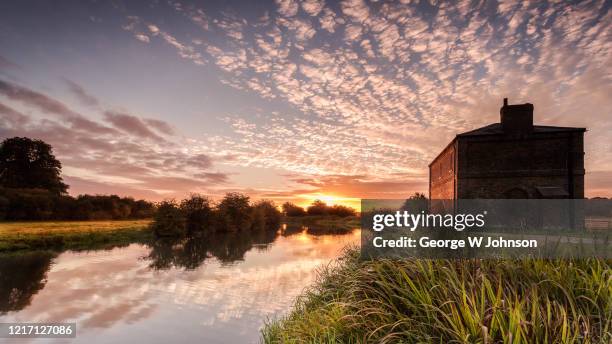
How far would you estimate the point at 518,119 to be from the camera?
86.4ft

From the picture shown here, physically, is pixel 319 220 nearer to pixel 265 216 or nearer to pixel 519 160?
pixel 265 216

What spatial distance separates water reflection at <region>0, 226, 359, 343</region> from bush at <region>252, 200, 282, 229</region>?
97.2 feet

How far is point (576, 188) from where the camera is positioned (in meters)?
24.5

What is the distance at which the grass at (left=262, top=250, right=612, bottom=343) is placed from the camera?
322 centimetres

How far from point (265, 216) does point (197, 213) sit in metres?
19.5

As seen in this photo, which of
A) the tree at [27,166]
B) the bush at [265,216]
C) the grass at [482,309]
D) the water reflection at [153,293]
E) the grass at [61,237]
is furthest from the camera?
the bush at [265,216]

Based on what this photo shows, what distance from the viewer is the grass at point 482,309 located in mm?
3225

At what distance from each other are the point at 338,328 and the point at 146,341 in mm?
7044

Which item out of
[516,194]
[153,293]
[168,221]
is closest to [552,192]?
[516,194]

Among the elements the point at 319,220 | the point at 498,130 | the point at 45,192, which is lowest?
the point at 319,220

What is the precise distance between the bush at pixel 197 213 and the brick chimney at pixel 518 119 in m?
32.8

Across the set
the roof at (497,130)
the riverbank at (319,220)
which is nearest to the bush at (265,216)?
the riverbank at (319,220)

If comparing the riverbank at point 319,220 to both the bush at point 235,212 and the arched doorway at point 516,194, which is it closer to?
the bush at point 235,212

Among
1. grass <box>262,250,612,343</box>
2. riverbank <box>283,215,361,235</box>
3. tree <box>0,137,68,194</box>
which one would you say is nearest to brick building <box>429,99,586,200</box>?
grass <box>262,250,612,343</box>
